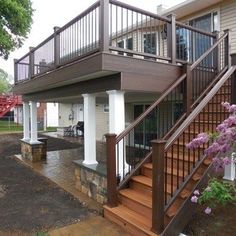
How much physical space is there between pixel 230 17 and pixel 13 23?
1044 cm

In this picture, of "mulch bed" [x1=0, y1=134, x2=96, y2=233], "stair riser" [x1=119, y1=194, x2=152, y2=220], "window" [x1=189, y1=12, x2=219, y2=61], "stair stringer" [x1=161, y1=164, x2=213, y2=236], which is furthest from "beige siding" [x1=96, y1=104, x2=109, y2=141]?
"stair stringer" [x1=161, y1=164, x2=213, y2=236]

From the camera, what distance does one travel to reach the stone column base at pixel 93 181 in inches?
228

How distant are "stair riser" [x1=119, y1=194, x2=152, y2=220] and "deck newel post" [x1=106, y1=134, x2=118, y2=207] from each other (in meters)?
0.14

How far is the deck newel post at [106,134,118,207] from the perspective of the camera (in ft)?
16.7

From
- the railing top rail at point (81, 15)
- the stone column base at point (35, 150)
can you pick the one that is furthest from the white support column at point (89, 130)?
the stone column base at point (35, 150)

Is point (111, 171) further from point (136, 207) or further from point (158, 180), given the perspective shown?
point (158, 180)

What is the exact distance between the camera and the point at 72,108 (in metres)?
22.8

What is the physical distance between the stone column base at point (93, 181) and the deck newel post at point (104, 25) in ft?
7.94

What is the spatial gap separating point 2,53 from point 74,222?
1259 centimetres

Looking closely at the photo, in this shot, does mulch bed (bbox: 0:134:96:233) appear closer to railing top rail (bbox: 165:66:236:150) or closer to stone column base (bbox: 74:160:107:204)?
stone column base (bbox: 74:160:107:204)

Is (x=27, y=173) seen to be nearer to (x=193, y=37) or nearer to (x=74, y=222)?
(x=74, y=222)

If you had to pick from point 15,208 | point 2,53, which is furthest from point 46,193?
point 2,53

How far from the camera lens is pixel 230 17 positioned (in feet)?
29.1

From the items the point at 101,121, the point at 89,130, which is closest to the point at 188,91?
the point at 89,130
